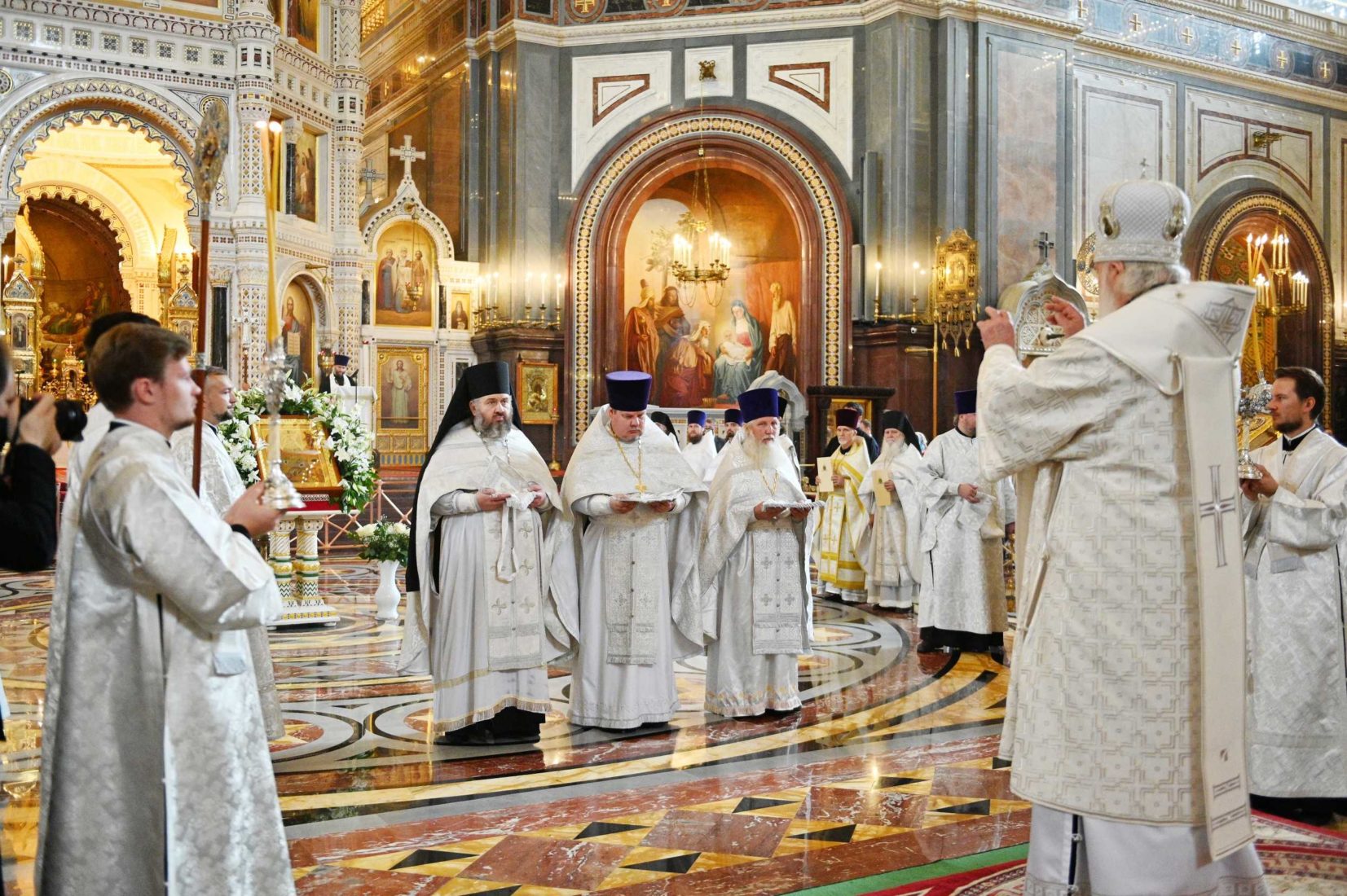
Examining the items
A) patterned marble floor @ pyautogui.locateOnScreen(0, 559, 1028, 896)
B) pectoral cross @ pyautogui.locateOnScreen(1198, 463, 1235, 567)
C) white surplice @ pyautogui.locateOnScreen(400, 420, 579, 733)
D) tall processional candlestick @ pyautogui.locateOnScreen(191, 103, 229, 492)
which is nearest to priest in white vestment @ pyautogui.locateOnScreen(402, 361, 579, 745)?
white surplice @ pyautogui.locateOnScreen(400, 420, 579, 733)

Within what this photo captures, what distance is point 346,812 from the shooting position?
5090mm

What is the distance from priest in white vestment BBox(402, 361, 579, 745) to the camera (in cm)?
618

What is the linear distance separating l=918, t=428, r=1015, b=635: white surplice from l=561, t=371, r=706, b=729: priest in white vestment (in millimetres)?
2612

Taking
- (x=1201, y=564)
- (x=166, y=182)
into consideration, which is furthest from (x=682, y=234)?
(x=1201, y=564)

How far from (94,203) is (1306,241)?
66.3 ft

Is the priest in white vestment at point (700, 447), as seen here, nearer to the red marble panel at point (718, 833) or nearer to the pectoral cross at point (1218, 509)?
the red marble panel at point (718, 833)

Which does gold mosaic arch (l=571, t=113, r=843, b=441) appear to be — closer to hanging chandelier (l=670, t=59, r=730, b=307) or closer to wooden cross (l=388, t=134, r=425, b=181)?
hanging chandelier (l=670, t=59, r=730, b=307)

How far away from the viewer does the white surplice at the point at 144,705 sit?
2943 mm

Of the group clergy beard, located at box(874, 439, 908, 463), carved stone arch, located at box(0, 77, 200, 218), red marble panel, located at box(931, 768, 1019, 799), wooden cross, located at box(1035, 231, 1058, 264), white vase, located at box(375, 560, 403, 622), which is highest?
carved stone arch, located at box(0, 77, 200, 218)

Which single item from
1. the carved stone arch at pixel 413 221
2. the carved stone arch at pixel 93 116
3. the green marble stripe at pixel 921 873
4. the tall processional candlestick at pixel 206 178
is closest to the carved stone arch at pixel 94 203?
the carved stone arch at pixel 93 116

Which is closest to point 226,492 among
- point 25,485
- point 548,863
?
point 548,863

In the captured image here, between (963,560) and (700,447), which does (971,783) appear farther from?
(700,447)

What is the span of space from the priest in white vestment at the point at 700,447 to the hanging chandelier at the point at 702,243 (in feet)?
8.04

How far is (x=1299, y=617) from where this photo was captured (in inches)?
207
